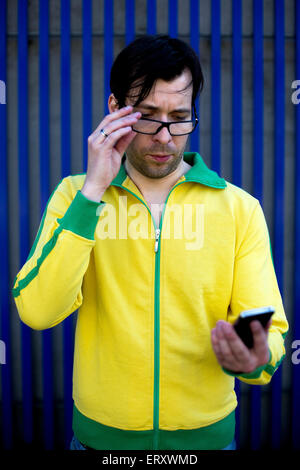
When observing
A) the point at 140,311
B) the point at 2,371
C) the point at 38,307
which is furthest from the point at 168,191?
the point at 2,371

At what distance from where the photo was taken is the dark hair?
52.8 inches

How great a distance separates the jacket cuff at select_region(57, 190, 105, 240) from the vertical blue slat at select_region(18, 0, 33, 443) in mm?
1777

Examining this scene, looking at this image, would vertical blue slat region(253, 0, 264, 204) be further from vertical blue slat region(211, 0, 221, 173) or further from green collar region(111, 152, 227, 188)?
green collar region(111, 152, 227, 188)

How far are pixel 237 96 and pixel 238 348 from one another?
2.16 m

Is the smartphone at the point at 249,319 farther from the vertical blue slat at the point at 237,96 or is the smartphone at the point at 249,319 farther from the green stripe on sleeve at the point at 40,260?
the vertical blue slat at the point at 237,96

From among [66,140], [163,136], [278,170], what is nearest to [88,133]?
[66,140]

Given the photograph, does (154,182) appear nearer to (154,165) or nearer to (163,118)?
(154,165)

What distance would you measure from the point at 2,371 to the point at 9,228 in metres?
0.96

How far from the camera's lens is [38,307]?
1179mm

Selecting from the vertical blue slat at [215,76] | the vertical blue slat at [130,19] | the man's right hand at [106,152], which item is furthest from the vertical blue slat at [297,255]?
the man's right hand at [106,152]

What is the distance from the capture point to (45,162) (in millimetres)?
2812

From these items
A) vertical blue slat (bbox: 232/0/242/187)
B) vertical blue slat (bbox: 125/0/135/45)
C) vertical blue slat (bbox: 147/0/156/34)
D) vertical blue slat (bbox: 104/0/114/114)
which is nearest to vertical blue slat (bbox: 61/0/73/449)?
vertical blue slat (bbox: 104/0/114/114)

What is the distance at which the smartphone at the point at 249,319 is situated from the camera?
0.99 metres

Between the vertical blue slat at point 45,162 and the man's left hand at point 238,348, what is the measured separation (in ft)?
6.54
